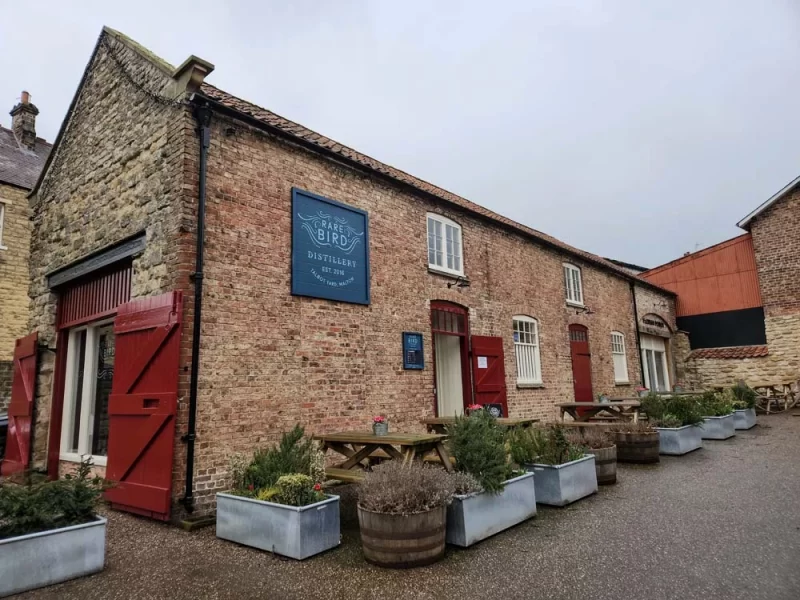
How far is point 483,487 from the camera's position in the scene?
195 inches

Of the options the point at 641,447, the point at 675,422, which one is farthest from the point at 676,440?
the point at 641,447

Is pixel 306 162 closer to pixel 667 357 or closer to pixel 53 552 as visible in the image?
pixel 53 552

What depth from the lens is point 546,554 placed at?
444 centimetres

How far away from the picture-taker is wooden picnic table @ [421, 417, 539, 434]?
23.2ft

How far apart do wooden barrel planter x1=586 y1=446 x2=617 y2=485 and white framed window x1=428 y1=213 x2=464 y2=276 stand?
4492mm

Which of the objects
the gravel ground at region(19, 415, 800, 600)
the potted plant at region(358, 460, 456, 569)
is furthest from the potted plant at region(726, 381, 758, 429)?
the potted plant at region(358, 460, 456, 569)

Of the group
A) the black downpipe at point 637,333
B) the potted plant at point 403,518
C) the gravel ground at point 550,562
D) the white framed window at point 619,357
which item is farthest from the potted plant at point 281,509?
the black downpipe at point 637,333

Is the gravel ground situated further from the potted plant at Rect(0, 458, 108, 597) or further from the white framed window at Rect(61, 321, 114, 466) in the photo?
the white framed window at Rect(61, 321, 114, 466)

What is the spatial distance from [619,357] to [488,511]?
1352 centimetres

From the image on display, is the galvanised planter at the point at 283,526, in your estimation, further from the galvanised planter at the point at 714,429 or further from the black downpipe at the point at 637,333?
the black downpipe at the point at 637,333

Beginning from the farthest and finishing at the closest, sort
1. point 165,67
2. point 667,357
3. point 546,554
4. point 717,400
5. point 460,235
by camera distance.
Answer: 1. point 667,357
2. point 717,400
3. point 460,235
4. point 165,67
5. point 546,554

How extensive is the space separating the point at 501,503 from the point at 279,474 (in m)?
2.25

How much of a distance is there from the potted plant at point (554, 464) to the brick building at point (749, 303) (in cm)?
1599

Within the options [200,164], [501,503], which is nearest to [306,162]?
[200,164]
